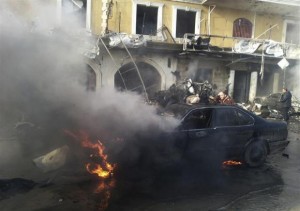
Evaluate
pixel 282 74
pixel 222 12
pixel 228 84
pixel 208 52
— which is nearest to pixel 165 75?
pixel 208 52

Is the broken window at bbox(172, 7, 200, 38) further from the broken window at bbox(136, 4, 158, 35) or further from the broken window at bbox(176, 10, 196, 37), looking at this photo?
the broken window at bbox(136, 4, 158, 35)

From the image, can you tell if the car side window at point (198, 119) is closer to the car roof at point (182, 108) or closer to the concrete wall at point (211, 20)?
the car roof at point (182, 108)

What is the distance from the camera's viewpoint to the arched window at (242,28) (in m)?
19.9

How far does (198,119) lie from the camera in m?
7.86

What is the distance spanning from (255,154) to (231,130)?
3.41ft

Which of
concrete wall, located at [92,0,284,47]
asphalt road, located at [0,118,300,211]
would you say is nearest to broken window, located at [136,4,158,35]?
concrete wall, located at [92,0,284,47]

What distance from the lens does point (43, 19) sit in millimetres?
9359

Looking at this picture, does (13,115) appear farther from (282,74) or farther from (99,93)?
(282,74)

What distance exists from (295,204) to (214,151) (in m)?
2.19

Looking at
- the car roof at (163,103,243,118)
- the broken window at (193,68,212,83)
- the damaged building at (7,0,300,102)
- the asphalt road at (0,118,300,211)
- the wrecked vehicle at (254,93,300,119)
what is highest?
the damaged building at (7,0,300,102)

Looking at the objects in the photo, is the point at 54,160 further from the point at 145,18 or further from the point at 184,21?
the point at 184,21

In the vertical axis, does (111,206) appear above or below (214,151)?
below

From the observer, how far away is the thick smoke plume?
7543 millimetres

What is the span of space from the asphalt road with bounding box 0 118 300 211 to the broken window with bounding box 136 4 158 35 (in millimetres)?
11551
